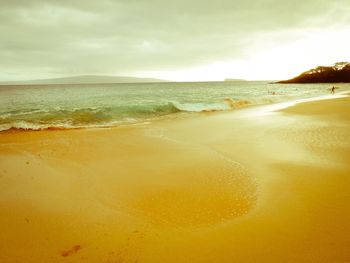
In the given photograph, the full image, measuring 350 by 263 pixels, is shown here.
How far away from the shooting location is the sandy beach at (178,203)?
9.51ft

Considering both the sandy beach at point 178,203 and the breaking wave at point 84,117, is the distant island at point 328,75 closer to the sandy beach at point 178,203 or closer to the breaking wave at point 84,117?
the breaking wave at point 84,117

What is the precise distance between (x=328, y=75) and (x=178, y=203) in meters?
128


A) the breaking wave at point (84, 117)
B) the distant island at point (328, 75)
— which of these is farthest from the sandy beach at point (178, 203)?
the distant island at point (328, 75)

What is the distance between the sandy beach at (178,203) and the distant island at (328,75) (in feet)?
392

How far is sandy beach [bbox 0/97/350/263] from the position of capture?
114 inches

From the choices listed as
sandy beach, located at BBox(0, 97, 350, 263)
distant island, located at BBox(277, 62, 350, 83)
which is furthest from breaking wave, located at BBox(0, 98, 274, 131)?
distant island, located at BBox(277, 62, 350, 83)

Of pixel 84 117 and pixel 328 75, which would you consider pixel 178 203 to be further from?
pixel 328 75

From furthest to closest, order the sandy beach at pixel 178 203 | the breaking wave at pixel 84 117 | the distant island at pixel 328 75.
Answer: the distant island at pixel 328 75 < the breaking wave at pixel 84 117 < the sandy beach at pixel 178 203

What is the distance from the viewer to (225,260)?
2723mm

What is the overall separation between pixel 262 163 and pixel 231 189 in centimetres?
162

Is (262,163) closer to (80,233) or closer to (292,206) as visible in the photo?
(292,206)

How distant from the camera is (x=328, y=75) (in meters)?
110

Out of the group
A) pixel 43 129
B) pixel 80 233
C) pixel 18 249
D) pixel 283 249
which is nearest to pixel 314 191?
pixel 283 249

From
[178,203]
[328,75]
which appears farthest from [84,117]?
[328,75]
